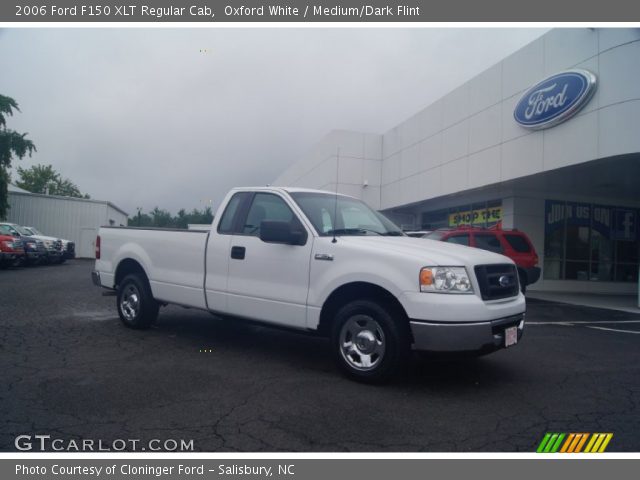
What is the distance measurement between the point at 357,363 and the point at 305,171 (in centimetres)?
2985

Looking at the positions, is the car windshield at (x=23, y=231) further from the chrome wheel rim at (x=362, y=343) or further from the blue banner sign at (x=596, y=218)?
the blue banner sign at (x=596, y=218)

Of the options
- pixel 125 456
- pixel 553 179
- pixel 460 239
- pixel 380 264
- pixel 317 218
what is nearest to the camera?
pixel 125 456

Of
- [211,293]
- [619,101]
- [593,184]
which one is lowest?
[211,293]

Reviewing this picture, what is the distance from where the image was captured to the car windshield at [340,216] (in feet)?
16.8

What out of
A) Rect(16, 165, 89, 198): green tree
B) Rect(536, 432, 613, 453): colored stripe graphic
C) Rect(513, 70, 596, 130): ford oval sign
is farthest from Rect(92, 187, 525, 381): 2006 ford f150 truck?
Rect(16, 165, 89, 198): green tree

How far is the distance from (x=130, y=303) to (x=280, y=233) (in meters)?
3.23

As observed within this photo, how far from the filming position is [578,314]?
10.9 metres

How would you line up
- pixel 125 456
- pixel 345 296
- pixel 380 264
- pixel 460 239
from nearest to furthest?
pixel 125 456, pixel 380 264, pixel 345 296, pixel 460 239

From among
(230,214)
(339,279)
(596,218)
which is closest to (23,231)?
(230,214)

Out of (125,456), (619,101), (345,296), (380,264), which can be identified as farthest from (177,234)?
(619,101)

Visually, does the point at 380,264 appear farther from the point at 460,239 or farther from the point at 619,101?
the point at 619,101

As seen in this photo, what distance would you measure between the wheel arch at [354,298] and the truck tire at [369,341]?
0.08 m

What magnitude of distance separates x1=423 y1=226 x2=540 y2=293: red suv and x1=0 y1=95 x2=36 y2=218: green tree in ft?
90.1

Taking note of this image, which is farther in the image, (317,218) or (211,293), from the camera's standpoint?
(211,293)
